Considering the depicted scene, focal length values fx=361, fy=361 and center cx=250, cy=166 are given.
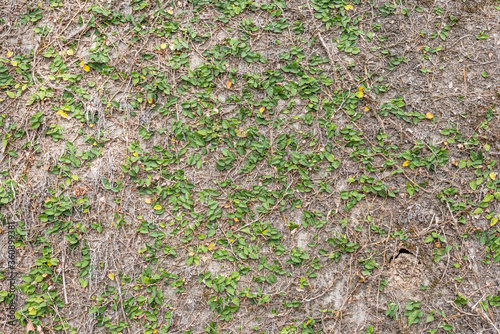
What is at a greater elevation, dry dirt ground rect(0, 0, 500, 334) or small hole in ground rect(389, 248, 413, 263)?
dry dirt ground rect(0, 0, 500, 334)

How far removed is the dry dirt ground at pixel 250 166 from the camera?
268cm

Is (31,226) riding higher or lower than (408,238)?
higher

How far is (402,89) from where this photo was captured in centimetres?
287

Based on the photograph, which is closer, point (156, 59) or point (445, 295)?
point (445, 295)

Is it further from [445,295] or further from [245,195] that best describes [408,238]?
[245,195]

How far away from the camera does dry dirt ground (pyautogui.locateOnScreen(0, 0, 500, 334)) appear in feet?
8.80

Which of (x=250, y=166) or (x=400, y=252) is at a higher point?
(x=250, y=166)

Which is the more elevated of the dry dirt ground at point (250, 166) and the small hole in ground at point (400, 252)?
the dry dirt ground at point (250, 166)

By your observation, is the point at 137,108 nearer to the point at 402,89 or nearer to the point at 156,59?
the point at 156,59

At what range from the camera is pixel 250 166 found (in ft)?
9.11

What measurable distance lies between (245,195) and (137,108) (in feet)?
3.57

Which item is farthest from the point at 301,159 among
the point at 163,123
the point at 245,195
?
the point at 163,123

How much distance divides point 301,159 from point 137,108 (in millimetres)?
1341

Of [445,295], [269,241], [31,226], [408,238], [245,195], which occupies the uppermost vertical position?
[31,226]
